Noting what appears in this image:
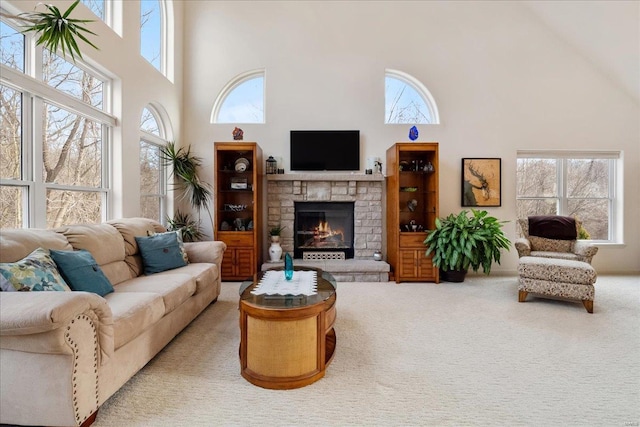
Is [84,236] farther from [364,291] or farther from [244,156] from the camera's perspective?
[364,291]

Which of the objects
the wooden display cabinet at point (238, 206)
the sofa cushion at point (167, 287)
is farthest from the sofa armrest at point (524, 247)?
the sofa cushion at point (167, 287)

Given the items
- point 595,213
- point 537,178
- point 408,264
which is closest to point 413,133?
point 408,264

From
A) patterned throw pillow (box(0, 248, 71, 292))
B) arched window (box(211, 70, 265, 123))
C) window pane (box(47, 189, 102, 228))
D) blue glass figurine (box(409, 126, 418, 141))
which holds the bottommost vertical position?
patterned throw pillow (box(0, 248, 71, 292))

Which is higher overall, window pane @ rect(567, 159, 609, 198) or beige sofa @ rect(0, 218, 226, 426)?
window pane @ rect(567, 159, 609, 198)

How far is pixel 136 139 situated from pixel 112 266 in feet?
6.21

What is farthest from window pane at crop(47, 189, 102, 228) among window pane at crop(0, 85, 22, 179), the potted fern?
the potted fern

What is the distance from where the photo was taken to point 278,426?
1562 millimetres

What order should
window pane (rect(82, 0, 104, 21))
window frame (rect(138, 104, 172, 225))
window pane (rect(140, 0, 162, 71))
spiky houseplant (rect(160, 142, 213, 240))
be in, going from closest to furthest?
window pane (rect(82, 0, 104, 21)) → window pane (rect(140, 0, 162, 71)) → window frame (rect(138, 104, 172, 225)) → spiky houseplant (rect(160, 142, 213, 240))

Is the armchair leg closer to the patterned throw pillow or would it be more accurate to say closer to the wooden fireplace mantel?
the wooden fireplace mantel

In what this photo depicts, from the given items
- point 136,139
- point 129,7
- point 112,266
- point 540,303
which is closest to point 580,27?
point 540,303

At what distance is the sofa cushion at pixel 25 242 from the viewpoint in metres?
1.81

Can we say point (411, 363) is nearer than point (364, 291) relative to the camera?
Yes

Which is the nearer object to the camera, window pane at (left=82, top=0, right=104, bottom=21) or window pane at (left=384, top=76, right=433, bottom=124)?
window pane at (left=82, top=0, right=104, bottom=21)

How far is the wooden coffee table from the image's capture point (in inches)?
72.4
